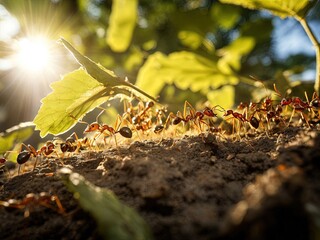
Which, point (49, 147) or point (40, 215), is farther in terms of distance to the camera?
point (49, 147)

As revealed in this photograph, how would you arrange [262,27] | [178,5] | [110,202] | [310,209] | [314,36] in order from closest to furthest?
[310,209] → [110,202] → [314,36] → [262,27] → [178,5]

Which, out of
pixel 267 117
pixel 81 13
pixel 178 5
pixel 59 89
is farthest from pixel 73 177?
pixel 178 5

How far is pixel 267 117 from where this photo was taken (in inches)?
Answer: 55.1

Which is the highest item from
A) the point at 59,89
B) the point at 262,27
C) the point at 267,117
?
the point at 262,27

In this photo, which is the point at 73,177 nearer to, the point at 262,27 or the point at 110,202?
the point at 110,202

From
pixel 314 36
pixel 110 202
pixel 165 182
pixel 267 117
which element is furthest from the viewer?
pixel 314 36

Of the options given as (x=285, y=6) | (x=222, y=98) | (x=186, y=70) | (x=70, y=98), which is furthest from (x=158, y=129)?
(x=222, y=98)

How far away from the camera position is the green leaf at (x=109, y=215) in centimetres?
65

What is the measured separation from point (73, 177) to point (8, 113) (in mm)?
3693

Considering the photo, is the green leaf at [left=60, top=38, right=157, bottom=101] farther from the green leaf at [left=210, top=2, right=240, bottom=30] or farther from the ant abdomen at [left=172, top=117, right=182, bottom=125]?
the green leaf at [left=210, top=2, right=240, bottom=30]

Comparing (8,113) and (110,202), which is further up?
Answer: (8,113)

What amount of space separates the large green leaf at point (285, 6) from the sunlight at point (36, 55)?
4.67ft

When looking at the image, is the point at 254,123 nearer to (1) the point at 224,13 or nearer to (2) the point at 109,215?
(2) the point at 109,215

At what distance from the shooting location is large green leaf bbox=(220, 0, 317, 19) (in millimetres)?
1592
